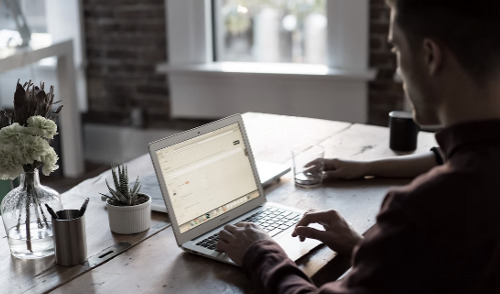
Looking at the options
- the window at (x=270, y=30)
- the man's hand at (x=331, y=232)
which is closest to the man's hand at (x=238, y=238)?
the man's hand at (x=331, y=232)

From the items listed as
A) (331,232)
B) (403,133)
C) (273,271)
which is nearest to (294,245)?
(331,232)

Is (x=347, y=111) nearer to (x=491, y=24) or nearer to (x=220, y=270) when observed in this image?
(x=220, y=270)

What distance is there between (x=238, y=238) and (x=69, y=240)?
1.25 ft

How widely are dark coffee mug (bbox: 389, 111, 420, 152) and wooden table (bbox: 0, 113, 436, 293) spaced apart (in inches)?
1.4

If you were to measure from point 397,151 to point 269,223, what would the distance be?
0.78 metres

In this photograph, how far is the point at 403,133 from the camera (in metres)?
2.45

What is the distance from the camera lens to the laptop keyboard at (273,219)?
70.9 inches

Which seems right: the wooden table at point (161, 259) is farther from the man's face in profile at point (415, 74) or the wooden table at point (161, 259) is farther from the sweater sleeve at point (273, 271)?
the man's face in profile at point (415, 74)

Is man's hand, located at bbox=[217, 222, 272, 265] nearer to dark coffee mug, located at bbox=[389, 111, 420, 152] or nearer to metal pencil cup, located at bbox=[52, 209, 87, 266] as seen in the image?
metal pencil cup, located at bbox=[52, 209, 87, 266]

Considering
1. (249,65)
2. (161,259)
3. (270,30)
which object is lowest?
(161,259)

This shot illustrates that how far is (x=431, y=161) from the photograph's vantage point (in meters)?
2.22

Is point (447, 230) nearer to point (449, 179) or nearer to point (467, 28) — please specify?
point (449, 179)

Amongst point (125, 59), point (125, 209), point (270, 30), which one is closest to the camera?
point (125, 209)

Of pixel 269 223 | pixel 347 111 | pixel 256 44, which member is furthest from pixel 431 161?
pixel 256 44
